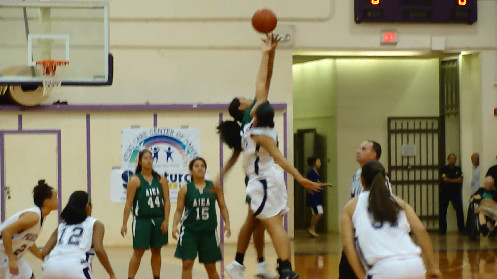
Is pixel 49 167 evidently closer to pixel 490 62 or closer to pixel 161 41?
pixel 161 41

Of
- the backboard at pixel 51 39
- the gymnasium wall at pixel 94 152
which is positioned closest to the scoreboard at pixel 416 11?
the gymnasium wall at pixel 94 152

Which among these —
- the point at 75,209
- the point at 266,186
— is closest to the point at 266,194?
the point at 266,186

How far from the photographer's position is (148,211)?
11422 millimetres

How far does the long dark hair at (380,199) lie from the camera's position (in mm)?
6305

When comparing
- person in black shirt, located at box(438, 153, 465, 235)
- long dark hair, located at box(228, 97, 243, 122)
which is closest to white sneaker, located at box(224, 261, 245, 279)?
long dark hair, located at box(228, 97, 243, 122)

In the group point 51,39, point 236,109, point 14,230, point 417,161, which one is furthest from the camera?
point 417,161

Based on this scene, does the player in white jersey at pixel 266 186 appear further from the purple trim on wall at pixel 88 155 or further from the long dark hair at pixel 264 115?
the purple trim on wall at pixel 88 155

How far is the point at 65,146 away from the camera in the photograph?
1720 centimetres

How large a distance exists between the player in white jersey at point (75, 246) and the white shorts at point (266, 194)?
56.6 inches

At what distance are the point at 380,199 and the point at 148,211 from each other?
5.51 meters

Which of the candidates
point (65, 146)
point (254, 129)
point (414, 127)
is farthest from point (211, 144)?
point (254, 129)

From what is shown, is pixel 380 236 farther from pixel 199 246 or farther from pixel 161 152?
pixel 161 152

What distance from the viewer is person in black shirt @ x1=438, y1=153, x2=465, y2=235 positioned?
1891cm

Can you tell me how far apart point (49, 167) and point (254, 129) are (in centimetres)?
948
